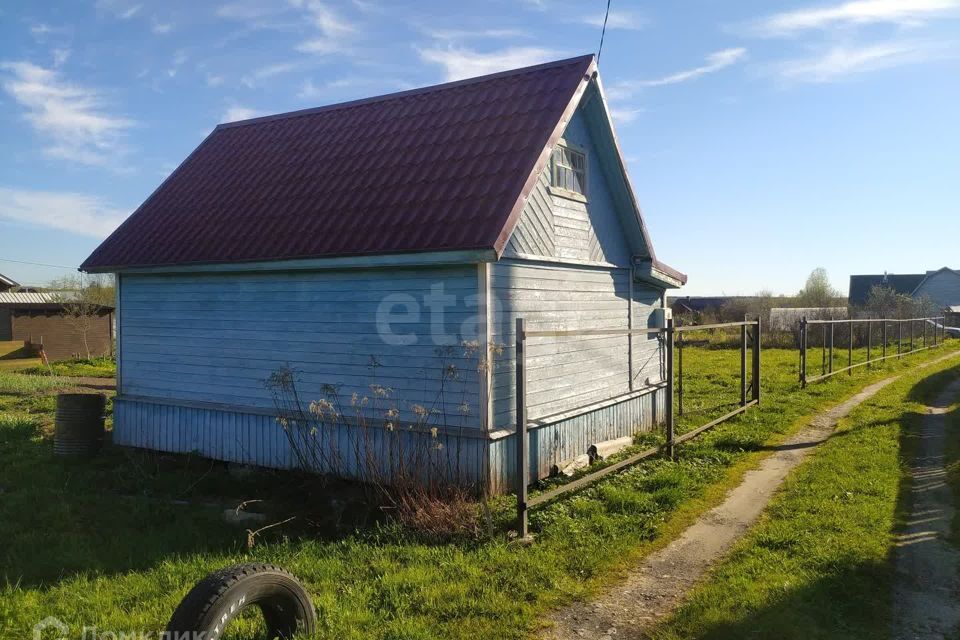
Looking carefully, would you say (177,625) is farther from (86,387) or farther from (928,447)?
(86,387)

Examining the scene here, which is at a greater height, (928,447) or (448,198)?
(448,198)

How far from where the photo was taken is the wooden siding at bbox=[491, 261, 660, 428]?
8.27 metres

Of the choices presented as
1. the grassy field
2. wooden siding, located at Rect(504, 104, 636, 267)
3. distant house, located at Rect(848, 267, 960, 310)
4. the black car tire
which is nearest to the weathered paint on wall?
wooden siding, located at Rect(504, 104, 636, 267)

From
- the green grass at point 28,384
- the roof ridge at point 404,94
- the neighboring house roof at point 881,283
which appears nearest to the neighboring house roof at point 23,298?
the green grass at point 28,384

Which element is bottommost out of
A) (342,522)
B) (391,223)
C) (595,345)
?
(342,522)

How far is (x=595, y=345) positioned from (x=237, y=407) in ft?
18.0

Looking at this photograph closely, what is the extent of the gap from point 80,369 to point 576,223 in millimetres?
25707

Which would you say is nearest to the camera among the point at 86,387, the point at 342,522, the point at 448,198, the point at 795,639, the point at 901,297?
the point at 795,639

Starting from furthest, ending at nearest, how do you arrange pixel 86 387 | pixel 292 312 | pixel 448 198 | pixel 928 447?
1. pixel 86 387
2. pixel 928 447
3. pixel 292 312
4. pixel 448 198

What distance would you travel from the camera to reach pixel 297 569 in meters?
5.90

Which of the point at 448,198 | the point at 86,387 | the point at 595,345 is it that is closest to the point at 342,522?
the point at 448,198

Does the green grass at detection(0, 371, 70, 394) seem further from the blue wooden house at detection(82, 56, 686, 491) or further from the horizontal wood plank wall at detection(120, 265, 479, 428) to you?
the horizontal wood plank wall at detection(120, 265, 479, 428)

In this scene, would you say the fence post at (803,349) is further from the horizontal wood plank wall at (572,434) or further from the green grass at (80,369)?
the green grass at (80,369)

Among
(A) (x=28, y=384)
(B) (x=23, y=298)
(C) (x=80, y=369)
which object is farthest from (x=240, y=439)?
(B) (x=23, y=298)
